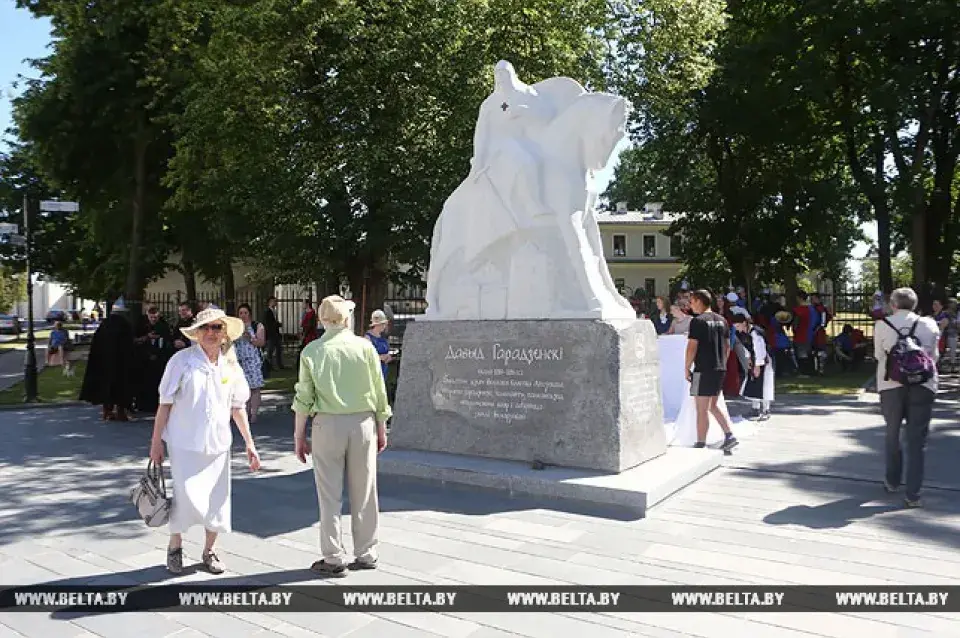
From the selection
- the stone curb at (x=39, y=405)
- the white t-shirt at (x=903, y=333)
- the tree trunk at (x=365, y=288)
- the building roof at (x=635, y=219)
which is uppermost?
the building roof at (x=635, y=219)

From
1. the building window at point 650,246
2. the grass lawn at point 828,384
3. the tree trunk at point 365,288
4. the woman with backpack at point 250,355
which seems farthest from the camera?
the building window at point 650,246

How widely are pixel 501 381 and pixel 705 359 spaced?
240cm

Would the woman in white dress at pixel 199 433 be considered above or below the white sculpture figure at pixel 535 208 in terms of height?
below

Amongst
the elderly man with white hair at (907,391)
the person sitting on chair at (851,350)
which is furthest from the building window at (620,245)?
the elderly man with white hair at (907,391)

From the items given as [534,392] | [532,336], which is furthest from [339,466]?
[532,336]

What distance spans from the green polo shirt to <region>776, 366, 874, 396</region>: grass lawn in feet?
39.6

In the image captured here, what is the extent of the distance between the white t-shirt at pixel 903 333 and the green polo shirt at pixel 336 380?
175 inches

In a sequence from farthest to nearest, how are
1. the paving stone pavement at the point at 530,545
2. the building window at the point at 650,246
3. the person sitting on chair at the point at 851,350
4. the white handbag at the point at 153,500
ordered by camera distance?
the building window at the point at 650,246, the person sitting on chair at the point at 851,350, the white handbag at the point at 153,500, the paving stone pavement at the point at 530,545

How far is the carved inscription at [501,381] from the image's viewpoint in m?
6.95

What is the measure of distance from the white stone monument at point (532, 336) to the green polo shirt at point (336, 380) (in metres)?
2.46

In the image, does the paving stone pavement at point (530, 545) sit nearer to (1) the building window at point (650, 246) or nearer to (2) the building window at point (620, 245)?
(2) the building window at point (620, 245)

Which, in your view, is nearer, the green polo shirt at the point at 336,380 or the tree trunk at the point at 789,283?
the green polo shirt at the point at 336,380

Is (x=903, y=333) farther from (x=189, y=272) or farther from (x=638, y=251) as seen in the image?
(x=638, y=251)

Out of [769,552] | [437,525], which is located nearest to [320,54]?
[437,525]
